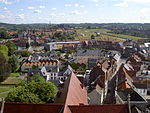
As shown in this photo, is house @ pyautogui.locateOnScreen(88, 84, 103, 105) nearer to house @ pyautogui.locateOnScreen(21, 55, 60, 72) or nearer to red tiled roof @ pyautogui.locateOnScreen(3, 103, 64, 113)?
red tiled roof @ pyautogui.locateOnScreen(3, 103, 64, 113)

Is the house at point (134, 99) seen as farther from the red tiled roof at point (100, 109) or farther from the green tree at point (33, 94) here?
the red tiled roof at point (100, 109)

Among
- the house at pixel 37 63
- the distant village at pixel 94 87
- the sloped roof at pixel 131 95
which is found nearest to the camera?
the distant village at pixel 94 87

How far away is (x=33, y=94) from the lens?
33.9 metres

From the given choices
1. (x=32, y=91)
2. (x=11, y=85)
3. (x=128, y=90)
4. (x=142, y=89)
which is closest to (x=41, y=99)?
(x=32, y=91)

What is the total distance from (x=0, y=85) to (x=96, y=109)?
163 ft

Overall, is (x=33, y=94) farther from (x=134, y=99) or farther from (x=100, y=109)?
(x=134, y=99)

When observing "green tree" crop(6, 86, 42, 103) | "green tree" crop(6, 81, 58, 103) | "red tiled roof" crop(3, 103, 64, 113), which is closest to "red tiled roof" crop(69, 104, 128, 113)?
"red tiled roof" crop(3, 103, 64, 113)

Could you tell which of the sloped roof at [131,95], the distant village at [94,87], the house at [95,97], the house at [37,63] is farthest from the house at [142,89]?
the house at [37,63]

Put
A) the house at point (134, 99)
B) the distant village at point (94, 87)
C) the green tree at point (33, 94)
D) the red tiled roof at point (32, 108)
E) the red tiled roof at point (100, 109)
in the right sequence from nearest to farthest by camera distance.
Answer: the red tiled roof at point (32, 108) < the red tiled roof at point (100, 109) < the distant village at point (94, 87) < the green tree at point (33, 94) < the house at point (134, 99)

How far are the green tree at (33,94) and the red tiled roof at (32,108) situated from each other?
24.8ft

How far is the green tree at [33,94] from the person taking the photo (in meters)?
33.0

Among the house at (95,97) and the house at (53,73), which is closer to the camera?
the house at (95,97)

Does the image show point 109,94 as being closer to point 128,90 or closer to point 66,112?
point 128,90

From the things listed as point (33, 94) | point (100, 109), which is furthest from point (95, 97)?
point (100, 109)
